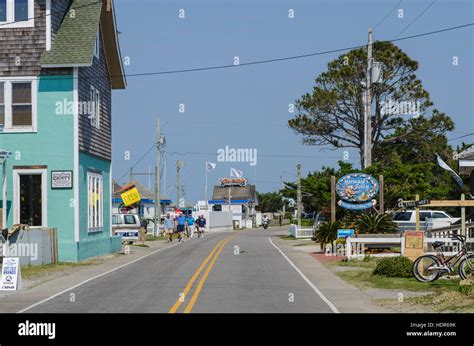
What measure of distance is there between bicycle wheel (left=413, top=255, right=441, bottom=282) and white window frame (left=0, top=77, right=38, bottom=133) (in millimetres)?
15647

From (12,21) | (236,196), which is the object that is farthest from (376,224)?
(236,196)

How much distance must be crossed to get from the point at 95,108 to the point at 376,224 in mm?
13202

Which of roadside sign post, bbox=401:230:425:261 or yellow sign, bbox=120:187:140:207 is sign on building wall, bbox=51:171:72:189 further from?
yellow sign, bbox=120:187:140:207

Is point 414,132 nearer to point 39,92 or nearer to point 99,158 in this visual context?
point 99,158

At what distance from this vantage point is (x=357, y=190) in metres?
37.0

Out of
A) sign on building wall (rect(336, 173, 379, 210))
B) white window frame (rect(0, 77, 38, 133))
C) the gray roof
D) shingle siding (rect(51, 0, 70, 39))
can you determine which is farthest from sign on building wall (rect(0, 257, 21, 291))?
the gray roof

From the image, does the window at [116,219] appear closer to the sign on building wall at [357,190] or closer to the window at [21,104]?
the sign on building wall at [357,190]

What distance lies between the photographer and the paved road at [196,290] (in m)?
15.8

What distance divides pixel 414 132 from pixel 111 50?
94.1ft

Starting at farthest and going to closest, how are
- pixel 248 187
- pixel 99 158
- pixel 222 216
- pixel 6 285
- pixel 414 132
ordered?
1. pixel 248 187
2. pixel 222 216
3. pixel 414 132
4. pixel 99 158
5. pixel 6 285

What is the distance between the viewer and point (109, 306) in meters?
16.0

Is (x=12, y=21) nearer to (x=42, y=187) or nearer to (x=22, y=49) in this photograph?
(x=22, y=49)

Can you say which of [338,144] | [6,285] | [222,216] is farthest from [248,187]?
[6,285]
